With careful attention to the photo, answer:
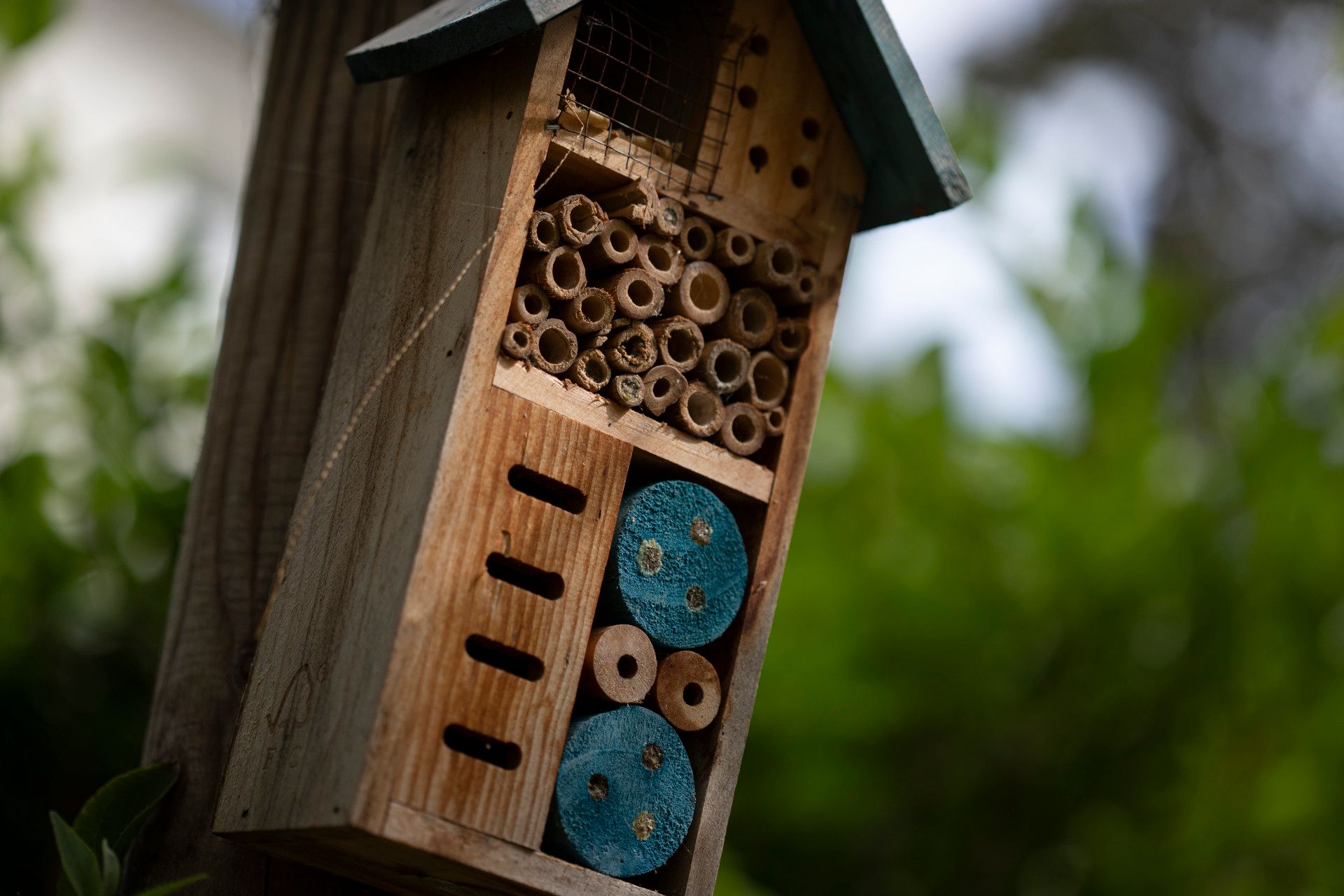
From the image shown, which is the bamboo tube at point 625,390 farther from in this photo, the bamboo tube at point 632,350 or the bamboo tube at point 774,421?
the bamboo tube at point 774,421

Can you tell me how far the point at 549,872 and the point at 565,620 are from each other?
0.69ft

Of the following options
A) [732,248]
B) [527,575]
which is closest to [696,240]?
[732,248]

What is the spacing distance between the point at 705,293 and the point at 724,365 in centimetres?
7

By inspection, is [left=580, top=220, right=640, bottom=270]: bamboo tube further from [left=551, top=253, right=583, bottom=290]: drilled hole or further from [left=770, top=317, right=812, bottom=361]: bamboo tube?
[left=770, top=317, right=812, bottom=361]: bamboo tube

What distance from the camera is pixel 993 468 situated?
9.37 ft

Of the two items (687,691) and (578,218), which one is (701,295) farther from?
(687,691)

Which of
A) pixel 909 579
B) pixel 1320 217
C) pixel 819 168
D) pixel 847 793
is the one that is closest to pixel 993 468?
pixel 909 579

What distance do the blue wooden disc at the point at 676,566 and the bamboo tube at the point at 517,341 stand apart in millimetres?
172

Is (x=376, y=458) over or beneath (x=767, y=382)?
beneath

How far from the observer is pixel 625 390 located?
1.32m

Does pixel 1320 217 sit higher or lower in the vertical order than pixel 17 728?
higher

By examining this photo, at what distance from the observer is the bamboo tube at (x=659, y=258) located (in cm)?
136

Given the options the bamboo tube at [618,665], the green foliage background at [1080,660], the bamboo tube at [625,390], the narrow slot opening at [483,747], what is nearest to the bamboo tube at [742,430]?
the bamboo tube at [625,390]

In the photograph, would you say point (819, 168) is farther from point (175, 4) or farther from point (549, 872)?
point (175, 4)
